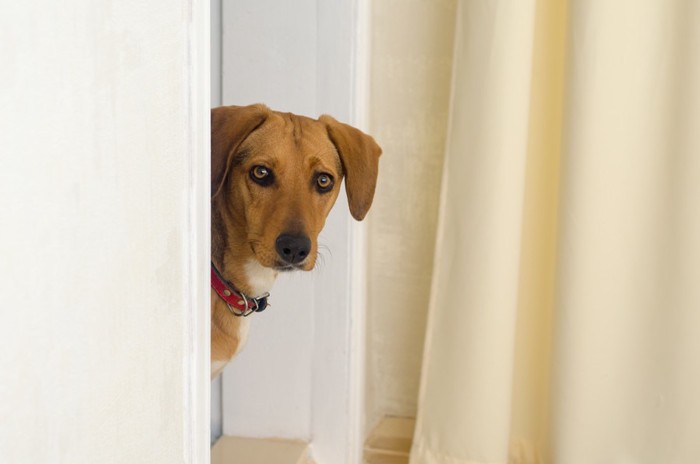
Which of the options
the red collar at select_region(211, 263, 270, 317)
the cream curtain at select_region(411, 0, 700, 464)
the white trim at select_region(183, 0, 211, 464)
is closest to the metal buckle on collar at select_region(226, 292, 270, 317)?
the red collar at select_region(211, 263, 270, 317)

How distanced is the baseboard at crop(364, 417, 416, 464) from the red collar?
30.5 inches

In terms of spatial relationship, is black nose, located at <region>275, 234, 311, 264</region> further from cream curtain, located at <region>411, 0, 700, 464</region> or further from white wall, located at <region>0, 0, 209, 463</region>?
cream curtain, located at <region>411, 0, 700, 464</region>

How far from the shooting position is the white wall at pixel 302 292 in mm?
1323

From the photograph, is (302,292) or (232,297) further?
(302,292)

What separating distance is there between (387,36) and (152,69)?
1.13 meters

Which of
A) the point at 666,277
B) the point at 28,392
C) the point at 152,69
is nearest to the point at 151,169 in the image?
the point at 152,69

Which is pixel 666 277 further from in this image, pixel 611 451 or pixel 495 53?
pixel 495 53

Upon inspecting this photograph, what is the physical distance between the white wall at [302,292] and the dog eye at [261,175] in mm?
445

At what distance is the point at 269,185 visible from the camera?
919 millimetres

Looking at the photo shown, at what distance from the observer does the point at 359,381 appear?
5.04 feet

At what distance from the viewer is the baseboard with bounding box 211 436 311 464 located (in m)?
1.37

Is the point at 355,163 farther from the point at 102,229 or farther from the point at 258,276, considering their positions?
the point at 102,229

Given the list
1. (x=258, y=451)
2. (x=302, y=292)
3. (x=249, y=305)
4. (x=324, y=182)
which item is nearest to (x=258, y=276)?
(x=249, y=305)

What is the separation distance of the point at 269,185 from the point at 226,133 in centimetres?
8
